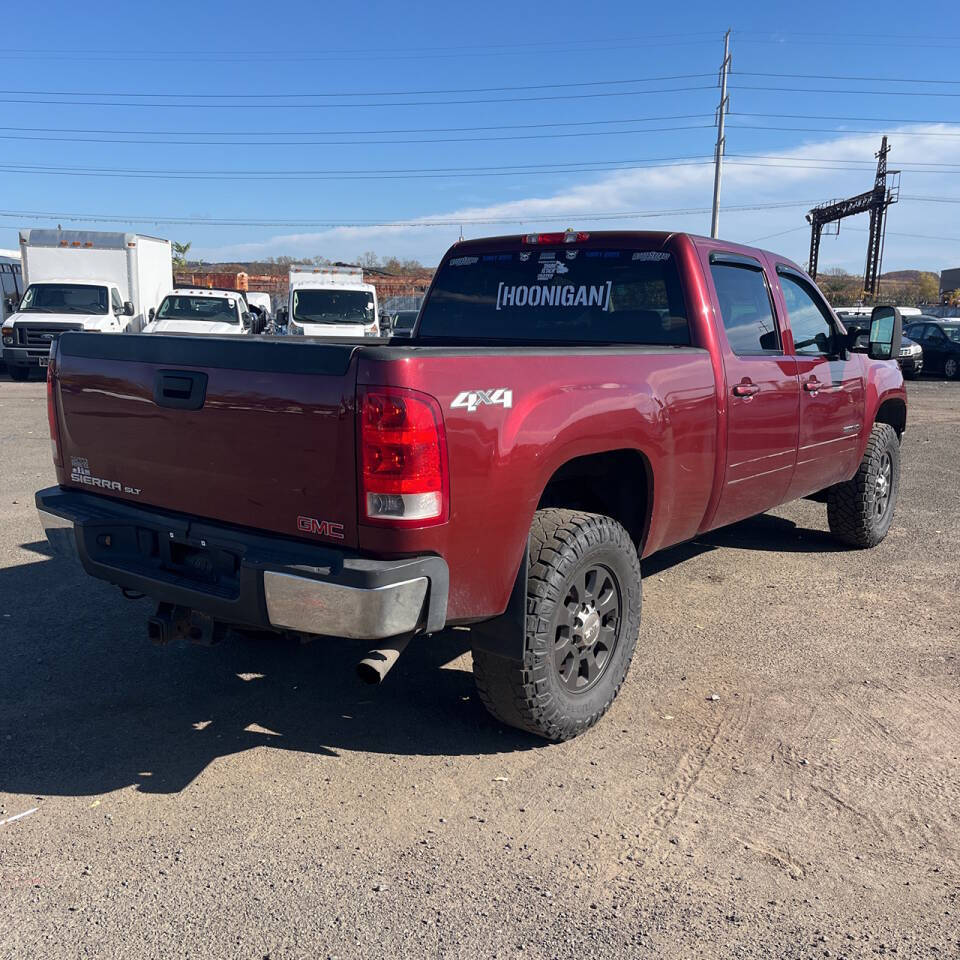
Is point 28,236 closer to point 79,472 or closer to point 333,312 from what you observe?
point 333,312

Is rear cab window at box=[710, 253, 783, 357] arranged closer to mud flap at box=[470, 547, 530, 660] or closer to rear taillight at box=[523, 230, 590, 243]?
rear taillight at box=[523, 230, 590, 243]

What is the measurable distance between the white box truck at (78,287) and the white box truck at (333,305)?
3313 mm

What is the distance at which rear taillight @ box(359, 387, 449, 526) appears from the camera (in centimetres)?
282

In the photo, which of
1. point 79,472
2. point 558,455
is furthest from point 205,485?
point 558,455

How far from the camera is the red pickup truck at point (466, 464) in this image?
290 centimetres

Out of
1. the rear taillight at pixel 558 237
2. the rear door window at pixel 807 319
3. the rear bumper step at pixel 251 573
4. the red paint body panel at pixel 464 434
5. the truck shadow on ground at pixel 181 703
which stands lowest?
the truck shadow on ground at pixel 181 703

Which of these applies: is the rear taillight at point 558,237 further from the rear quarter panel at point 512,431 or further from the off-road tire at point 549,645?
the off-road tire at point 549,645

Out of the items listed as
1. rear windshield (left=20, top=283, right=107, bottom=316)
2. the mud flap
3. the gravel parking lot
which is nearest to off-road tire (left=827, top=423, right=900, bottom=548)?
the gravel parking lot

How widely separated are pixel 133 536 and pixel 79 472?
0.55 metres

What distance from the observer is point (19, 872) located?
110 inches

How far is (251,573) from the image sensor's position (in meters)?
3.02

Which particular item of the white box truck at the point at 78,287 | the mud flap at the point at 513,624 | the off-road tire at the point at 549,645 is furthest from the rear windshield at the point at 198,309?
the mud flap at the point at 513,624

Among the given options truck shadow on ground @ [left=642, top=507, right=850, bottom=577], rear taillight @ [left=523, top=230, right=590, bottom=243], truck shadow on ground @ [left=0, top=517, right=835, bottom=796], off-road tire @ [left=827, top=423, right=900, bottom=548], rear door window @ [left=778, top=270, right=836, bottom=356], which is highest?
rear taillight @ [left=523, top=230, right=590, bottom=243]

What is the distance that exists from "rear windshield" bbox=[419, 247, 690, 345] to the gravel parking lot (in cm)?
166
